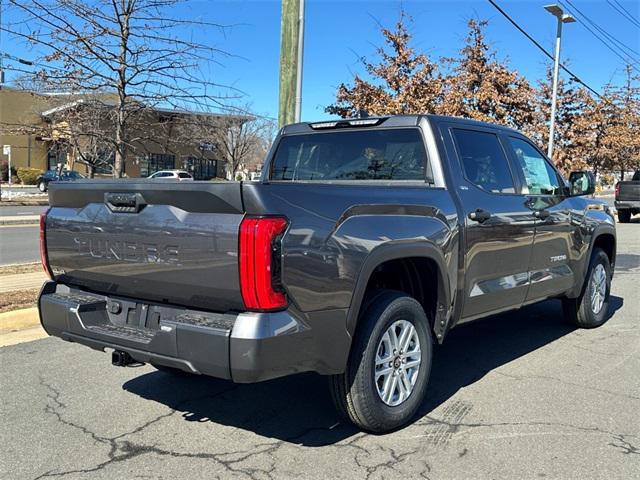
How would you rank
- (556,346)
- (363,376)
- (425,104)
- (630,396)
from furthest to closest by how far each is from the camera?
1. (425,104)
2. (556,346)
3. (630,396)
4. (363,376)

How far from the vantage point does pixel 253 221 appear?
9.21ft

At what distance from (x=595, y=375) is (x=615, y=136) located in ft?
78.0

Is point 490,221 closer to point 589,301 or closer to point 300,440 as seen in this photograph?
point 300,440

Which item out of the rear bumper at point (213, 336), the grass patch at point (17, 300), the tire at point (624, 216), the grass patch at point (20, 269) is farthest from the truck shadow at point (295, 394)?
the tire at point (624, 216)

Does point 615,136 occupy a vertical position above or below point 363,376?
above

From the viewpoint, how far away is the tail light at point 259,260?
2791mm

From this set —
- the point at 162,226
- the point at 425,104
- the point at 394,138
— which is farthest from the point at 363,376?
the point at 425,104

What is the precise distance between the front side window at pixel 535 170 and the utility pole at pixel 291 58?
3.16m

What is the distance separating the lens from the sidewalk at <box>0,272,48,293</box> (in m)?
7.25

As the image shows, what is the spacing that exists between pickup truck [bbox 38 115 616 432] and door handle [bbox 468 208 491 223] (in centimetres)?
1

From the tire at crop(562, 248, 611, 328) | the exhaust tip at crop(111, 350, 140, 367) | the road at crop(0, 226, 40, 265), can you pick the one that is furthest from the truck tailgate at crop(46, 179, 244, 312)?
the road at crop(0, 226, 40, 265)

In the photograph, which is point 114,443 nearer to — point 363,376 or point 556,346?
point 363,376

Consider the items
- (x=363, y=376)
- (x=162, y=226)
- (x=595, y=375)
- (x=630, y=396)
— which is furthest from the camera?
(x=595, y=375)

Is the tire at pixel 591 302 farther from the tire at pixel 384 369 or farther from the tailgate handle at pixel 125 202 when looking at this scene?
the tailgate handle at pixel 125 202
